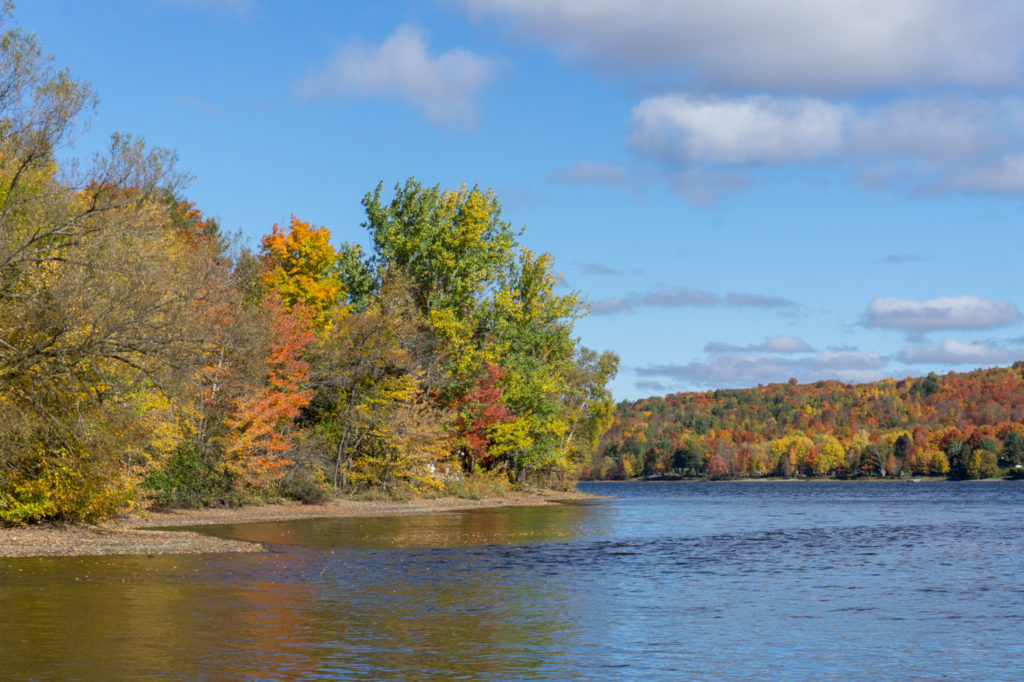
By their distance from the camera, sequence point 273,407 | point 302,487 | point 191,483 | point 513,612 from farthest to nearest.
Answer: point 302,487
point 273,407
point 191,483
point 513,612

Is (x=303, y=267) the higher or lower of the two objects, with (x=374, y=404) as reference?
higher

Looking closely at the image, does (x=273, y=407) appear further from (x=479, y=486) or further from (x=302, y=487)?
(x=479, y=486)

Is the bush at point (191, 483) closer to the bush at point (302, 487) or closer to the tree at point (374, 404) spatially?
the bush at point (302, 487)

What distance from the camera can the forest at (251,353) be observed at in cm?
3152

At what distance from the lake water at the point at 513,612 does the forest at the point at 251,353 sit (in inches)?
233

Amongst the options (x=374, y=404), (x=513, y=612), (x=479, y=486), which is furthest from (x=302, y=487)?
(x=513, y=612)

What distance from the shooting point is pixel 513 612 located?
2136 centimetres

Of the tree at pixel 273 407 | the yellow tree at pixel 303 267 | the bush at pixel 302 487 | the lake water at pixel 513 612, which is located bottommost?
the lake water at pixel 513 612

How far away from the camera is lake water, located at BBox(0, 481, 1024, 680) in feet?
52.2

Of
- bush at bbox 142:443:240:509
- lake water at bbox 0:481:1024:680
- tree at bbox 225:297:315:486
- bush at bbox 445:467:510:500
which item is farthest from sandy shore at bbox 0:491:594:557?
bush at bbox 445:467:510:500

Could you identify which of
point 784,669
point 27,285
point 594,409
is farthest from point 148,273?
point 594,409

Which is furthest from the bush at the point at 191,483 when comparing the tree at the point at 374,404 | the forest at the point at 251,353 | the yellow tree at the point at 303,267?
the yellow tree at the point at 303,267

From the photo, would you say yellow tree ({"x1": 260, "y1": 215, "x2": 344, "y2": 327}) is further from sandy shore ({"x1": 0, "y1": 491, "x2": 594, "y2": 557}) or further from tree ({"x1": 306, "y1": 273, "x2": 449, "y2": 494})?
sandy shore ({"x1": 0, "y1": 491, "x2": 594, "y2": 557})

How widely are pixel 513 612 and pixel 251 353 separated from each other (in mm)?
33966
